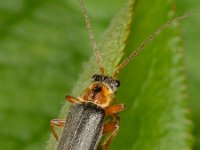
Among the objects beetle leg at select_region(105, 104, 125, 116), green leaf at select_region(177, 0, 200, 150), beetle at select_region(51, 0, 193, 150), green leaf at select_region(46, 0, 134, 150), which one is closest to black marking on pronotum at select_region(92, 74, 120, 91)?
beetle at select_region(51, 0, 193, 150)

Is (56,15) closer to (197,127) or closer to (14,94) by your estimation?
(14,94)

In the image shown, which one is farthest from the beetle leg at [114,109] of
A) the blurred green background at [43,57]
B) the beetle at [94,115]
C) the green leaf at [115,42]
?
the blurred green background at [43,57]

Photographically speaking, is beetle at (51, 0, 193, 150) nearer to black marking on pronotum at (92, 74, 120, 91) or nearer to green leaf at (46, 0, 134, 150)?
black marking on pronotum at (92, 74, 120, 91)

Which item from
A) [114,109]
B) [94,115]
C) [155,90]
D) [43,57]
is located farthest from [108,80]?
[155,90]

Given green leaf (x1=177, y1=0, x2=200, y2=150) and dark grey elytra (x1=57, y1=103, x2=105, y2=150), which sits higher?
green leaf (x1=177, y1=0, x2=200, y2=150)

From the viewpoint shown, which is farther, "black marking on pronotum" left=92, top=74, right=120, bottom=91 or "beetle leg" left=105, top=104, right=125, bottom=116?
"black marking on pronotum" left=92, top=74, right=120, bottom=91

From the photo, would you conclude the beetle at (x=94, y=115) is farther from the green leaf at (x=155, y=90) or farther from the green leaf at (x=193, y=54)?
the green leaf at (x=193, y=54)

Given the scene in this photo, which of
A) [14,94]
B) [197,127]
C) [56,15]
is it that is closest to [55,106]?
[14,94]

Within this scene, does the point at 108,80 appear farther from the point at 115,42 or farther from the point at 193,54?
the point at 115,42
